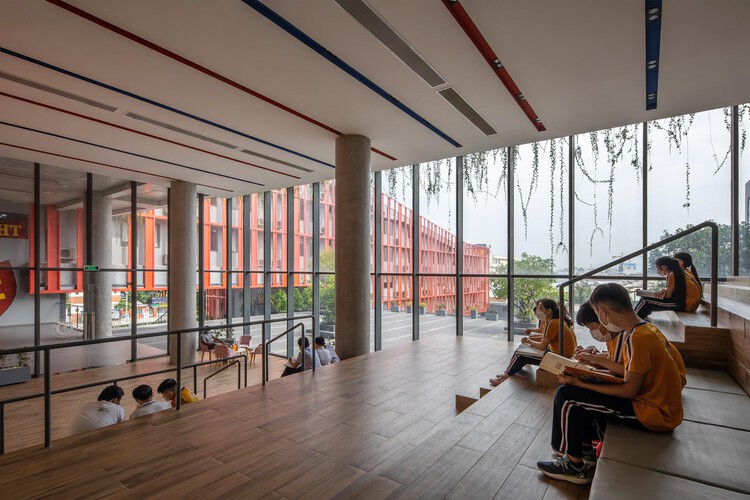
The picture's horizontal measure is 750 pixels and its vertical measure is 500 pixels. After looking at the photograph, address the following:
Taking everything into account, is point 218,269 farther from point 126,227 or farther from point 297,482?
point 297,482

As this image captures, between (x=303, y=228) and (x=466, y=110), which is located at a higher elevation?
(x=466, y=110)

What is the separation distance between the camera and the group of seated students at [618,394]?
1.99m

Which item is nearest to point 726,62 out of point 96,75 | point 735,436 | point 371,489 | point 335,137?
point 735,436

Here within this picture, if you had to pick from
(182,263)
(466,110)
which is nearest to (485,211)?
(466,110)

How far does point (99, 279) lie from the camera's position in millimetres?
9383

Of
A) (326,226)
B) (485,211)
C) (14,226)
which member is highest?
(485,211)

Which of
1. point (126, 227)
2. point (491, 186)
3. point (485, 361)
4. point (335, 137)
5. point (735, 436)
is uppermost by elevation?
point (335, 137)

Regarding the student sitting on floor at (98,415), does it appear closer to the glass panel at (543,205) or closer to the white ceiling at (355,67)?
A: the white ceiling at (355,67)

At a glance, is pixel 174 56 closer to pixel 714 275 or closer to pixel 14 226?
pixel 714 275

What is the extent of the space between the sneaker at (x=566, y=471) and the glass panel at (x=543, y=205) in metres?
5.02

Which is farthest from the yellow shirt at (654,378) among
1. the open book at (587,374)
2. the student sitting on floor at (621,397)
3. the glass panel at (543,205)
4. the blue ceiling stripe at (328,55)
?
the glass panel at (543,205)

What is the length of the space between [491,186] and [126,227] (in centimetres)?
968

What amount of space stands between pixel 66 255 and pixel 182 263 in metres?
2.54

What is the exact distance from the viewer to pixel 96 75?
14.7ft
